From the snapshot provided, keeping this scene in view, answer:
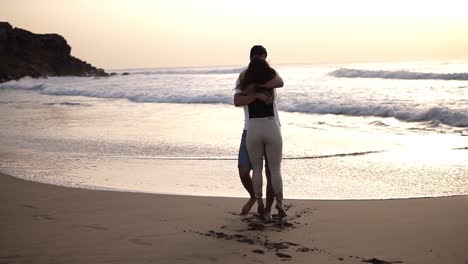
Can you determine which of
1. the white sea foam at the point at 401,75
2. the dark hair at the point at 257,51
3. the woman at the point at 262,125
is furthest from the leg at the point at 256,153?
the white sea foam at the point at 401,75

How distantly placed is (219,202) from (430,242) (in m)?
2.63

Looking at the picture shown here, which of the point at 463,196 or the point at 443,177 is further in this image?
the point at 443,177

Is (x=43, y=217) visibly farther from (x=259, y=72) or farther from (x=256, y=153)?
(x=259, y=72)

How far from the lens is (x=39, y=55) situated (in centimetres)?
8994

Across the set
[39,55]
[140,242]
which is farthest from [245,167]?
[39,55]

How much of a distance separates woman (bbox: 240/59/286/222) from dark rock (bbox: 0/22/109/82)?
76.3 meters

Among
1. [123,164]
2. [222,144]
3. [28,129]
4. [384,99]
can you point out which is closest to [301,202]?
[123,164]

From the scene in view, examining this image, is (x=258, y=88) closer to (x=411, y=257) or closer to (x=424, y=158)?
(x=411, y=257)

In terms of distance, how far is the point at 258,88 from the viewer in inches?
222

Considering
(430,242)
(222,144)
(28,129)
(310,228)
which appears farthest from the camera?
(28,129)

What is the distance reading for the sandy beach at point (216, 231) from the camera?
4625 millimetres

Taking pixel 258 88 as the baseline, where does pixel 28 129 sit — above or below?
below

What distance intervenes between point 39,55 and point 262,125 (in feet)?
298

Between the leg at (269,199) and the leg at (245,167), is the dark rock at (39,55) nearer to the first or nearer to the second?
the leg at (245,167)
